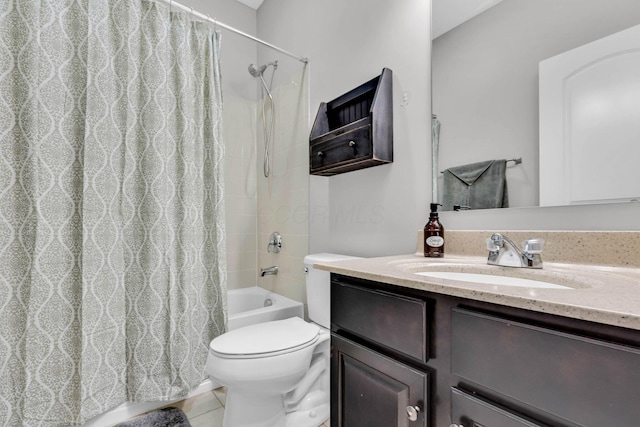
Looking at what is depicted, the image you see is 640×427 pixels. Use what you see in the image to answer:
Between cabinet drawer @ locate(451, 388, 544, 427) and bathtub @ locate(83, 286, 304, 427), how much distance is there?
1278 millimetres

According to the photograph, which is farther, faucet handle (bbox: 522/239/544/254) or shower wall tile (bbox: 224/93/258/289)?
shower wall tile (bbox: 224/93/258/289)

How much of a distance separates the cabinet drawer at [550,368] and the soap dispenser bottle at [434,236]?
522 millimetres

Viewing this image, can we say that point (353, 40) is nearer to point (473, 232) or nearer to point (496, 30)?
point (496, 30)

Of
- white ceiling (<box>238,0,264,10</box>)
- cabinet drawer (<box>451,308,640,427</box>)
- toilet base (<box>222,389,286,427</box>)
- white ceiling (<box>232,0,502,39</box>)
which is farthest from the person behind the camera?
white ceiling (<box>238,0,264,10</box>)

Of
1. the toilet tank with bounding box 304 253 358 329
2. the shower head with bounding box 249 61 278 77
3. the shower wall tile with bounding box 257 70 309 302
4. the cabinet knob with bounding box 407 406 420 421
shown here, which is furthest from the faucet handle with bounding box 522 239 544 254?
the shower head with bounding box 249 61 278 77

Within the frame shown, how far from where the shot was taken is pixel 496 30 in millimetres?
1038

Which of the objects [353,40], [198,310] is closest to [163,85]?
[353,40]

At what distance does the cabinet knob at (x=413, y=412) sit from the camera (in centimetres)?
64

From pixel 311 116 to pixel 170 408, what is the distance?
1.74 m

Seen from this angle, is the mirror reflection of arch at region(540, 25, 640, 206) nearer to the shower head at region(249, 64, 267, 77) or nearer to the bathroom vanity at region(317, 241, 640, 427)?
the bathroom vanity at region(317, 241, 640, 427)

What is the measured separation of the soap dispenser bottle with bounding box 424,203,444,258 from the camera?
1.08 meters

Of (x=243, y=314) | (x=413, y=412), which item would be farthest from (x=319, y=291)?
(x=413, y=412)

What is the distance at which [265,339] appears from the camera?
1.21 m

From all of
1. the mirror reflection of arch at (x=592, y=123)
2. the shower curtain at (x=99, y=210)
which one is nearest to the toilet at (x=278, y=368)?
the shower curtain at (x=99, y=210)
